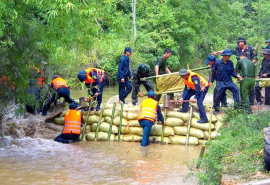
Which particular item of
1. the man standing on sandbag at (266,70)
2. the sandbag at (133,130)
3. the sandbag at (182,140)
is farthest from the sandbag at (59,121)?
the man standing on sandbag at (266,70)

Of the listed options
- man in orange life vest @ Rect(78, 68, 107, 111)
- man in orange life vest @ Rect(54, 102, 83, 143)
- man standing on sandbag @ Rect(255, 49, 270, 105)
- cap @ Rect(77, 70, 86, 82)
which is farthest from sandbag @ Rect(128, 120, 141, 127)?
man standing on sandbag @ Rect(255, 49, 270, 105)

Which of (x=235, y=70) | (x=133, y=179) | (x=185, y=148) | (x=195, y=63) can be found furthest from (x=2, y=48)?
(x=195, y=63)

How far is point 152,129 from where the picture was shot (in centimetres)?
1113

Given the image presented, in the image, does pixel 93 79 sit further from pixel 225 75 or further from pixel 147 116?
pixel 225 75

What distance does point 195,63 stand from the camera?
25750mm

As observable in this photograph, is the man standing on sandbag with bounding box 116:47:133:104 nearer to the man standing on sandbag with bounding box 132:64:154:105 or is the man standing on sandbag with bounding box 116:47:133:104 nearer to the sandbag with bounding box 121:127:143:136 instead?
the man standing on sandbag with bounding box 132:64:154:105

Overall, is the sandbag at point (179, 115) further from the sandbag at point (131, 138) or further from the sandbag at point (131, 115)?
the sandbag at point (131, 138)

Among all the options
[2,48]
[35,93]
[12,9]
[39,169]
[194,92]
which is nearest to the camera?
[12,9]

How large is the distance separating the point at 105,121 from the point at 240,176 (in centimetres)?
599

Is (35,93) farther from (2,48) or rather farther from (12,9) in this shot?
(12,9)

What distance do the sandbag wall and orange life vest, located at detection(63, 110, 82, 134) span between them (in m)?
0.52

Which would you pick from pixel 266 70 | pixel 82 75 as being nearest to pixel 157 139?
pixel 82 75

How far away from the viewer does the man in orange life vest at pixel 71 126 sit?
36.3 ft

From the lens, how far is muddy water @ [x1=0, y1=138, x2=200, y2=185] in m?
8.15
